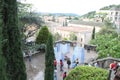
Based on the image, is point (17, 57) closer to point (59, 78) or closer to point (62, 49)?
point (59, 78)

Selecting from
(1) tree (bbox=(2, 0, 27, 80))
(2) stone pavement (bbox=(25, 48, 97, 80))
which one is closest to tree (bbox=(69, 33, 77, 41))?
(2) stone pavement (bbox=(25, 48, 97, 80))

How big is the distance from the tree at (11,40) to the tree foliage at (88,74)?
4159 millimetres

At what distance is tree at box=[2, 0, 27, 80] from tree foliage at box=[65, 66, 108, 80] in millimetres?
4159

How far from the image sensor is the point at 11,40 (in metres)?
8.80

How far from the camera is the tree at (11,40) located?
864 cm

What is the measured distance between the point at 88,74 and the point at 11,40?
4921 millimetres

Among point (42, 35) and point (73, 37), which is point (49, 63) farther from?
point (73, 37)

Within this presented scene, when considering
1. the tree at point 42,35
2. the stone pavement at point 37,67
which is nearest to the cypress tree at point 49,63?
the stone pavement at point 37,67

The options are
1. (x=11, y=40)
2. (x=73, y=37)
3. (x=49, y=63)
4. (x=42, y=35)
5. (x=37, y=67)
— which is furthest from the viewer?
(x=73, y=37)

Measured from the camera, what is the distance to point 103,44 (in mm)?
19672

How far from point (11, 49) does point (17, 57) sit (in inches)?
16.6

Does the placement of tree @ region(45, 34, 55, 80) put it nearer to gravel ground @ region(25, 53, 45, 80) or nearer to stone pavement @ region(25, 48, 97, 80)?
stone pavement @ region(25, 48, 97, 80)

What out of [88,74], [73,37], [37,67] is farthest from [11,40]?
[73,37]

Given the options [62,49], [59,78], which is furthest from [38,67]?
[62,49]
